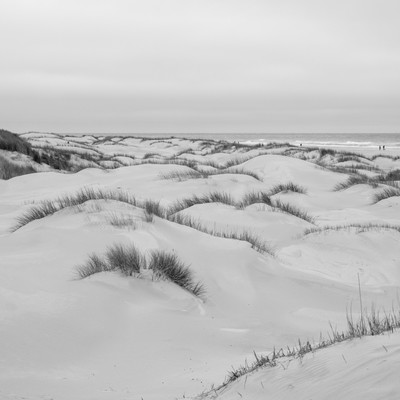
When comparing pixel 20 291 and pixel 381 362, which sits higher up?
pixel 381 362

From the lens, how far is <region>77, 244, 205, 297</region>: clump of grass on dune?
11.1 feet

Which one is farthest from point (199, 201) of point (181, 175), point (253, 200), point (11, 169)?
point (11, 169)

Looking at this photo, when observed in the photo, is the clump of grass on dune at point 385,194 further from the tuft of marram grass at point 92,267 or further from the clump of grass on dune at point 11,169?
the clump of grass on dune at point 11,169

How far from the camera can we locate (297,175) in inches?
457

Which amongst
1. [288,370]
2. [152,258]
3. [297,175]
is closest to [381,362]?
[288,370]

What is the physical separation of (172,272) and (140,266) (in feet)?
0.78

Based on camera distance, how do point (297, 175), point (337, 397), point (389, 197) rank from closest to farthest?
1. point (337, 397)
2. point (389, 197)
3. point (297, 175)

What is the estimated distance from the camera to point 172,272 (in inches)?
138

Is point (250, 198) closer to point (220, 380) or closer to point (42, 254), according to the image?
point (42, 254)

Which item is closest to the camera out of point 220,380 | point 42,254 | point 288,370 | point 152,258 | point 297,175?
point 288,370

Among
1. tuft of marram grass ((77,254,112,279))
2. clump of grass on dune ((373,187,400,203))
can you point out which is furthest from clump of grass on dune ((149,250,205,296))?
clump of grass on dune ((373,187,400,203))

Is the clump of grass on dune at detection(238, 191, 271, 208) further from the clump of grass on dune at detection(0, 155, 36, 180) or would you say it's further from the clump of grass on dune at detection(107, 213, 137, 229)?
the clump of grass on dune at detection(0, 155, 36, 180)

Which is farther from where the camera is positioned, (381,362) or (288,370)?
(288,370)

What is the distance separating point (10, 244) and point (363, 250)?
3.59 m
